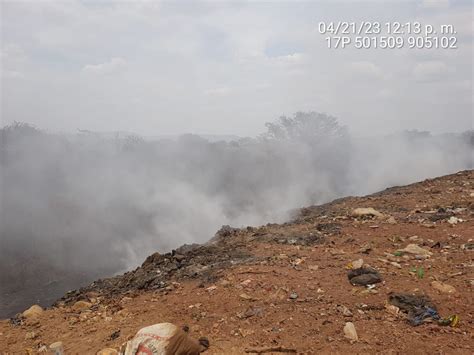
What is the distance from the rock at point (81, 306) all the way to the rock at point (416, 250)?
3.78 m

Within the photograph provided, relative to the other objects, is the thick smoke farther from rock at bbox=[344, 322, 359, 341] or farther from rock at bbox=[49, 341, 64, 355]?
rock at bbox=[344, 322, 359, 341]

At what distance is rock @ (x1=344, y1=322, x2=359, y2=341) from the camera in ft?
8.98

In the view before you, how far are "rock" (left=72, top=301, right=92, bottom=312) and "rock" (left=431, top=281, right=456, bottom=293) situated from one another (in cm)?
367

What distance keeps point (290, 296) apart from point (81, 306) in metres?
2.47

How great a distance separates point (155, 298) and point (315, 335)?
183 centimetres

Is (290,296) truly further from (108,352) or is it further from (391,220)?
(391,220)

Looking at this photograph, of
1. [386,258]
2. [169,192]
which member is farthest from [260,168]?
[386,258]

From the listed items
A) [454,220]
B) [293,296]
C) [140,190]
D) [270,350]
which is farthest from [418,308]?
[140,190]

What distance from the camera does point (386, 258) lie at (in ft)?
13.5

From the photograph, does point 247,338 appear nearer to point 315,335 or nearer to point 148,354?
point 315,335

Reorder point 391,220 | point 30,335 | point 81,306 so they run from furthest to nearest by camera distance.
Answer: point 391,220 < point 81,306 < point 30,335

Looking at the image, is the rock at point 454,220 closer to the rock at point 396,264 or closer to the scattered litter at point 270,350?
the rock at point 396,264

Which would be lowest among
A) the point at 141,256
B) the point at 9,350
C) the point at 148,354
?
the point at 141,256

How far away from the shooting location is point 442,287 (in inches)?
128
